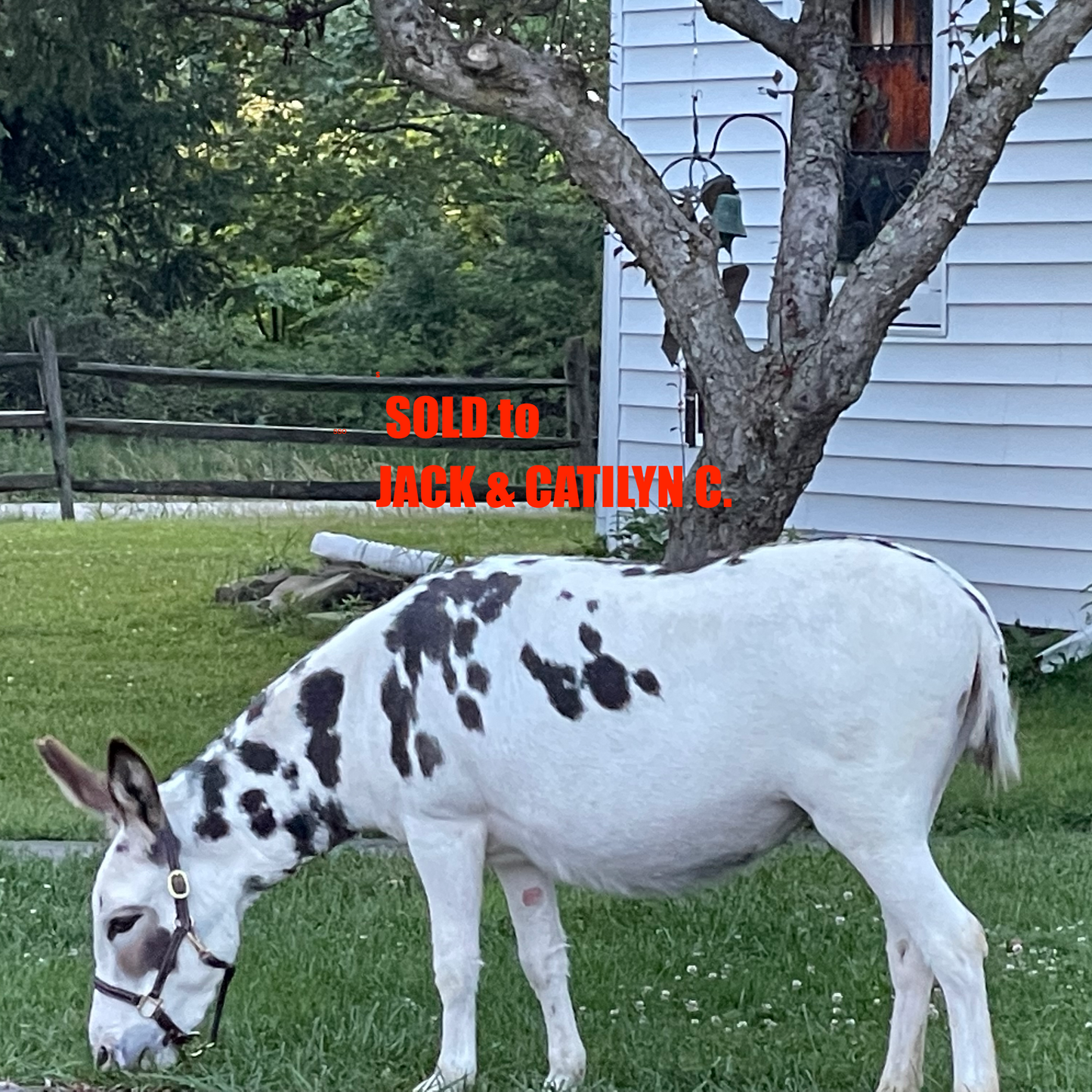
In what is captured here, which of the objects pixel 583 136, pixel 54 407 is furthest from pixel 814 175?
pixel 54 407

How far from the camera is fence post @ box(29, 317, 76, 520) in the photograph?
56.6 ft

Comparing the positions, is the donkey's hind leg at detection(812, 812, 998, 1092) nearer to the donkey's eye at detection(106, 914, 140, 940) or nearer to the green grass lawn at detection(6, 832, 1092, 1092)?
the green grass lawn at detection(6, 832, 1092, 1092)

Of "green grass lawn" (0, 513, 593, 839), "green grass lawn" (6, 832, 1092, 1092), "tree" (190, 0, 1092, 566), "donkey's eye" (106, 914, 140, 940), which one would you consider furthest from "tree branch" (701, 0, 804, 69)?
"donkey's eye" (106, 914, 140, 940)

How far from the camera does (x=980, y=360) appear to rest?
10531mm

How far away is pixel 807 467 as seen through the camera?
760 cm

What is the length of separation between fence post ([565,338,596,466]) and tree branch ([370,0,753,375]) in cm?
1023

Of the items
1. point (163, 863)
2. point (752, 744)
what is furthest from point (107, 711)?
point (752, 744)

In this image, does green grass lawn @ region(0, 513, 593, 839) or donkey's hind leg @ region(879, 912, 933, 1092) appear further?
green grass lawn @ region(0, 513, 593, 839)

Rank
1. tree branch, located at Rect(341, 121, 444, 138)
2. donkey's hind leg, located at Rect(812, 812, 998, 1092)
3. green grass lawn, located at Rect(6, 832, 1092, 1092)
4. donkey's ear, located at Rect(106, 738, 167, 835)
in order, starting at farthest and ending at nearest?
tree branch, located at Rect(341, 121, 444, 138), green grass lawn, located at Rect(6, 832, 1092, 1092), donkey's ear, located at Rect(106, 738, 167, 835), donkey's hind leg, located at Rect(812, 812, 998, 1092)

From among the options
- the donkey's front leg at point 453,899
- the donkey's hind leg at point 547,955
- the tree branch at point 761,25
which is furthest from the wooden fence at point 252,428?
the donkey's front leg at point 453,899

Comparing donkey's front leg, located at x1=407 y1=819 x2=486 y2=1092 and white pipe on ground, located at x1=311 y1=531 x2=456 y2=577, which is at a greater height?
donkey's front leg, located at x1=407 y1=819 x2=486 y2=1092

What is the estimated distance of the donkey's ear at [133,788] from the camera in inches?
160

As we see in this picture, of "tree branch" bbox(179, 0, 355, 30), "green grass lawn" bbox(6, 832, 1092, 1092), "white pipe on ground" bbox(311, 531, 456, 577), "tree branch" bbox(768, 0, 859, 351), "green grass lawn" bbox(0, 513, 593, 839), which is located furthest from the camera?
"white pipe on ground" bbox(311, 531, 456, 577)

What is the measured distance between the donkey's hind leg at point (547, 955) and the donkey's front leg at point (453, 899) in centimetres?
21
